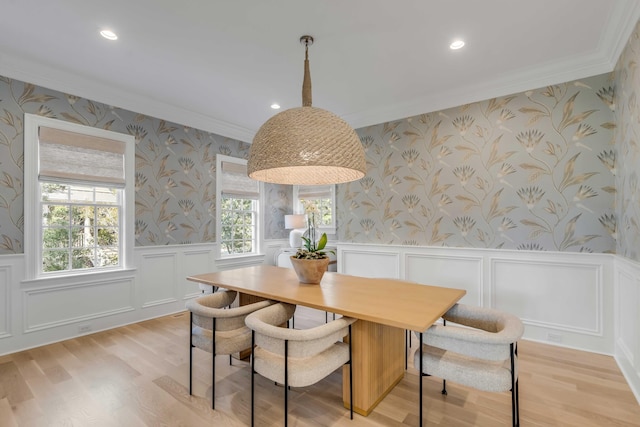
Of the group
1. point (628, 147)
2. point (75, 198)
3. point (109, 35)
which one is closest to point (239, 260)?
point (75, 198)

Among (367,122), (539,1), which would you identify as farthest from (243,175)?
(539,1)

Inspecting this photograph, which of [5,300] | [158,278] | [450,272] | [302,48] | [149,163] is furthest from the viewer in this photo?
[158,278]

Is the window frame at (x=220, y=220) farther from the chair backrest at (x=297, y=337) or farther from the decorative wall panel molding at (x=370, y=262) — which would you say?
the chair backrest at (x=297, y=337)

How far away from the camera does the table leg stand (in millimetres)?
1936

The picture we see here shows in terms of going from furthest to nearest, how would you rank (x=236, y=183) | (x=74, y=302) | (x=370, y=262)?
(x=236, y=183)
(x=370, y=262)
(x=74, y=302)

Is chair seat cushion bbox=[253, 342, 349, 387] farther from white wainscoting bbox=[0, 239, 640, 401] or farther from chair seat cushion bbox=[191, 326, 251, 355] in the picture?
white wainscoting bbox=[0, 239, 640, 401]

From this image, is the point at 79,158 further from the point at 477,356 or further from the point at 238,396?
the point at 477,356

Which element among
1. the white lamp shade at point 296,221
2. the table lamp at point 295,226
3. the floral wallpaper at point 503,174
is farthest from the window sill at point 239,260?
the floral wallpaper at point 503,174

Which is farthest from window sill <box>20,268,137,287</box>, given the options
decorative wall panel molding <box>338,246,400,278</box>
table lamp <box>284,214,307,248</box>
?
decorative wall panel molding <box>338,246,400,278</box>

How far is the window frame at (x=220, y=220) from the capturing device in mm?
4578

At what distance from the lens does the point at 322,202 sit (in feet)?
17.3

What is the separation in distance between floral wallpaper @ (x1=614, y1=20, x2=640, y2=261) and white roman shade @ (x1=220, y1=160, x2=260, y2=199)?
455 centimetres

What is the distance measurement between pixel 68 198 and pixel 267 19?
2887 millimetres

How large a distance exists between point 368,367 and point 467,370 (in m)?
0.62
